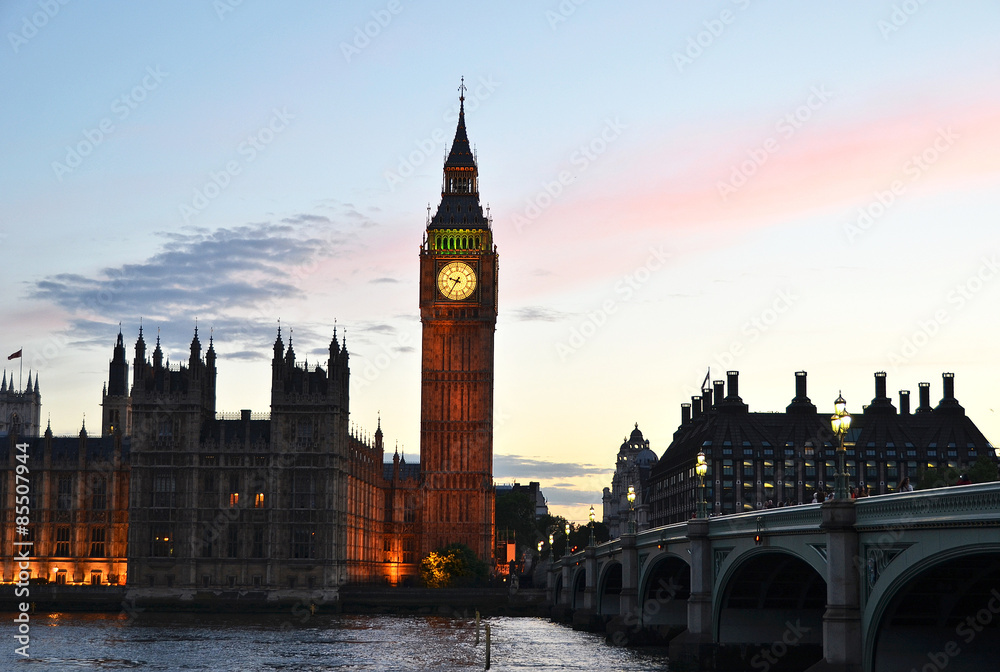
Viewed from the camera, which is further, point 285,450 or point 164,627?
point 285,450

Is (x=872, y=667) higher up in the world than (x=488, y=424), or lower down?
lower down

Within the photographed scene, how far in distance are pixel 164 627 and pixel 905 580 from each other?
7280cm

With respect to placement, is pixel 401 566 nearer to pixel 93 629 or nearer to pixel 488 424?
pixel 488 424

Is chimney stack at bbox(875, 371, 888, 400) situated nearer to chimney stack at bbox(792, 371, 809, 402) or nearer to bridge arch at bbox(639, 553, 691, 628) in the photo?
chimney stack at bbox(792, 371, 809, 402)

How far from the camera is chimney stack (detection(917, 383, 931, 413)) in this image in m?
185

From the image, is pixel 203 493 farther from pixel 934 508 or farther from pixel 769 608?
pixel 934 508

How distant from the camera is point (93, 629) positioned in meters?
93.8

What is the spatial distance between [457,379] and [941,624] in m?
122

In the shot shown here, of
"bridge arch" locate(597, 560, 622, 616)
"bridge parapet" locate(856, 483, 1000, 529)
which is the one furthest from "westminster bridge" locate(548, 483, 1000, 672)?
"bridge arch" locate(597, 560, 622, 616)

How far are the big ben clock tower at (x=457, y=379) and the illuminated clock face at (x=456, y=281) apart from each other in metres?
0.12

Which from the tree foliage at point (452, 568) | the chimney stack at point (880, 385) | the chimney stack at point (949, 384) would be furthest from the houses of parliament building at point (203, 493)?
the chimney stack at point (949, 384)

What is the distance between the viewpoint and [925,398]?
610 feet

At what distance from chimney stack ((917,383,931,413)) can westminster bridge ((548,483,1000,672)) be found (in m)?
122

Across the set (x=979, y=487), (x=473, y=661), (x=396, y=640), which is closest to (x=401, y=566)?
(x=396, y=640)
